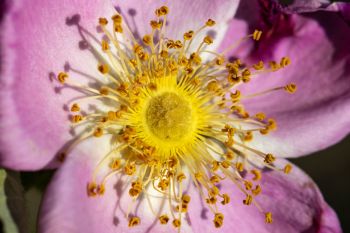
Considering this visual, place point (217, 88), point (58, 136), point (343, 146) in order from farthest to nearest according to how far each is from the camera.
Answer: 1. point (343, 146)
2. point (217, 88)
3. point (58, 136)

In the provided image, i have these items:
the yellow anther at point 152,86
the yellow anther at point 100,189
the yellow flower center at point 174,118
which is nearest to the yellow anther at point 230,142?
the yellow flower center at point 174,118

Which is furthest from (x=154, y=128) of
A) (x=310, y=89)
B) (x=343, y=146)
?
(x=343, y=146)

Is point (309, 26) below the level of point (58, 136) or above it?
above

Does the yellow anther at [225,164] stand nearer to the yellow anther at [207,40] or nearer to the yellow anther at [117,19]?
the yellow anther at [207,40]

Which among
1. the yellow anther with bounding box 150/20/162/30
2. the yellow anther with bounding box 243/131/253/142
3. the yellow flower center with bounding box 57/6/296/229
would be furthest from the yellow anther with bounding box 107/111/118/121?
the yellow anther with bounding box 243/131/253/142

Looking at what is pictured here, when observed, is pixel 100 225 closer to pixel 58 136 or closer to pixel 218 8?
pixel 58 136

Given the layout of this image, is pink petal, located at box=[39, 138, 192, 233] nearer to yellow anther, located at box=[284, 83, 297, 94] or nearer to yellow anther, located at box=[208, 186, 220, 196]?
yellow anther, located at box=[208, 186, 220, 196]

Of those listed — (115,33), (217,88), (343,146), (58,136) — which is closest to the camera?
(58,136)

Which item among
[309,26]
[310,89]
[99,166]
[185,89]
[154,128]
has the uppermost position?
[309,26]
